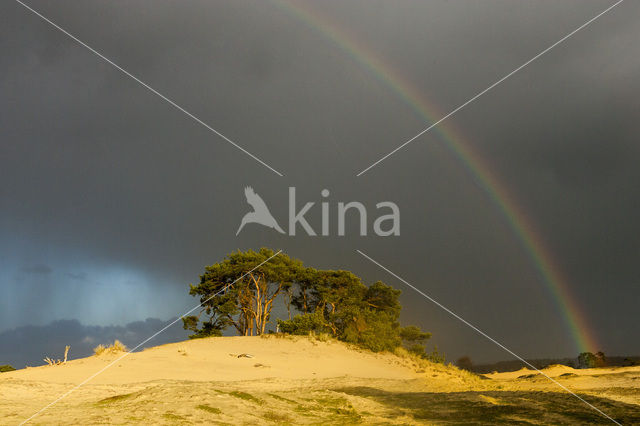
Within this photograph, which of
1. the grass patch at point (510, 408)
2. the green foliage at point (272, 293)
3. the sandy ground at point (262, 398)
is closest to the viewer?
the sandy ground at point (262, 398)

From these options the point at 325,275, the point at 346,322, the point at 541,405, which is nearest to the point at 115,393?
the point at 541,405

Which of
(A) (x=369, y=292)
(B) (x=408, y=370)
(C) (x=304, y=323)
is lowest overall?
(B) (x=408, y=370)

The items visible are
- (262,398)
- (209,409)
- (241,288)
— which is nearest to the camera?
(209,409)

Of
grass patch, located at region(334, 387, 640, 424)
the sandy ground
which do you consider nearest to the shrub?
the sandy ground

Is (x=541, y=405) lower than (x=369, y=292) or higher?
lower

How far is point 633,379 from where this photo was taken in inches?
534

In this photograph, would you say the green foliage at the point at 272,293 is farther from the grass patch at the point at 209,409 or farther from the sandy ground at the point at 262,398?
the grass patch at the point at 209,409

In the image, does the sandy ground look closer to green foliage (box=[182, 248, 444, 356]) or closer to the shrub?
the shrub

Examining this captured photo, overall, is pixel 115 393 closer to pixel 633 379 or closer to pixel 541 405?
pixel 541 405

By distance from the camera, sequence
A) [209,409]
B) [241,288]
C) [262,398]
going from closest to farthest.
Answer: [209,409] → [262,398] → [241,288]

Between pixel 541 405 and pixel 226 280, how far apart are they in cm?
3069

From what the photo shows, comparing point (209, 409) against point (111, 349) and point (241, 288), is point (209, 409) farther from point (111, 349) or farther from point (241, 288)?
point (241, 288)

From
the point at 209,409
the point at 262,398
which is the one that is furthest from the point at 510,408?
the point at 209,409

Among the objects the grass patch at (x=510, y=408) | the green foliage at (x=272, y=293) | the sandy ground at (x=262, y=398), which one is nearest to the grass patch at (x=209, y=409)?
the sandy ground at (x=262, y=398)
